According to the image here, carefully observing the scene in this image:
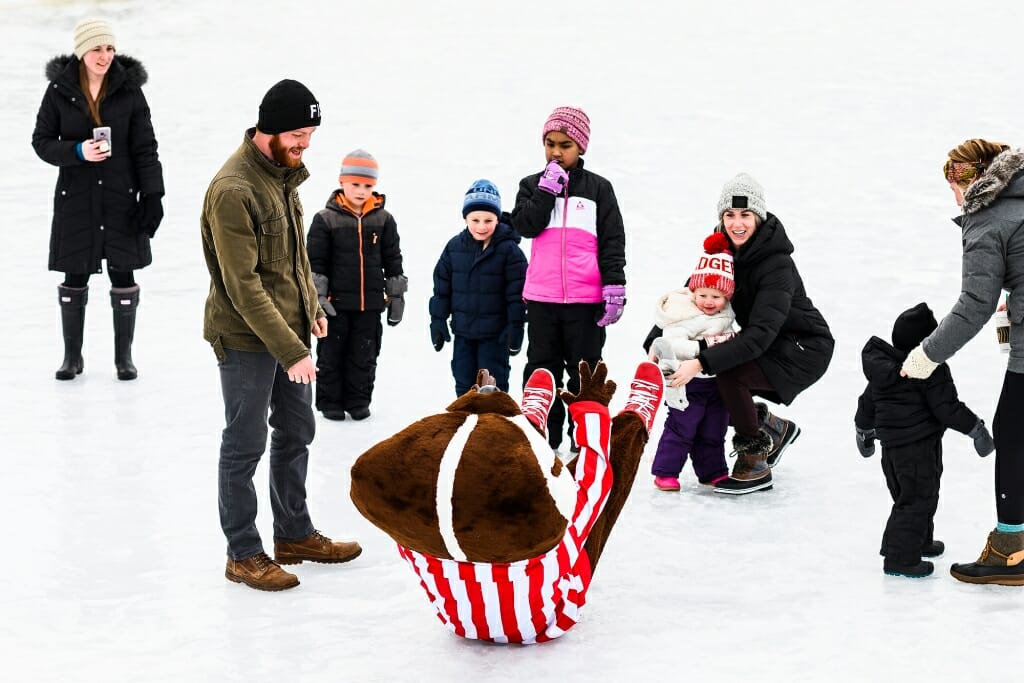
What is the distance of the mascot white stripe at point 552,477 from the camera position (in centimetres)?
388

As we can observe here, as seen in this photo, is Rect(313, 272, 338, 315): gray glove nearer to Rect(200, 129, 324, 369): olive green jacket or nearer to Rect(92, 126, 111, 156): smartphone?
Rect(92, 126, 111, 156): smartphone

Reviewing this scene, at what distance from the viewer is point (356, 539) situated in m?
5.37

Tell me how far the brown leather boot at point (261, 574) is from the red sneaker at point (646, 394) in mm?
1341

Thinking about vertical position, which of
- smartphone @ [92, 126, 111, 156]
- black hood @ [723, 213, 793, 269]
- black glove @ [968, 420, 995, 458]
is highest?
smartphone @ [92, 126, 111, 156]

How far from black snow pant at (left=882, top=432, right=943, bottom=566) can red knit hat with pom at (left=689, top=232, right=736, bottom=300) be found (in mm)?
1130

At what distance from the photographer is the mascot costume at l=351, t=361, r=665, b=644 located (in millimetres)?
3814

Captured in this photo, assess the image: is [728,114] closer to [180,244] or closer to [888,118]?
[888,118]

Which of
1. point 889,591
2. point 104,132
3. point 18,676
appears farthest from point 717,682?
point 104,132

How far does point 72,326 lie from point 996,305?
4.89 metres

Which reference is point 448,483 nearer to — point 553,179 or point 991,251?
point 991,251

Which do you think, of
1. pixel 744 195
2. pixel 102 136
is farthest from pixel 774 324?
pixel 102 136

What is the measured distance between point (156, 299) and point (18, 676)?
200 inches

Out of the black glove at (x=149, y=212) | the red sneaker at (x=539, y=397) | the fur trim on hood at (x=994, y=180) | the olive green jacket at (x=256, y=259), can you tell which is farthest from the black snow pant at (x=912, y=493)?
the black glove at (x=149, y=212)

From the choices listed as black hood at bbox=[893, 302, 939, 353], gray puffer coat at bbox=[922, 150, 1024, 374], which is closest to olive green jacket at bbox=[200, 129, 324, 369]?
black hood at bbox=[893, 302, 939, 353]
